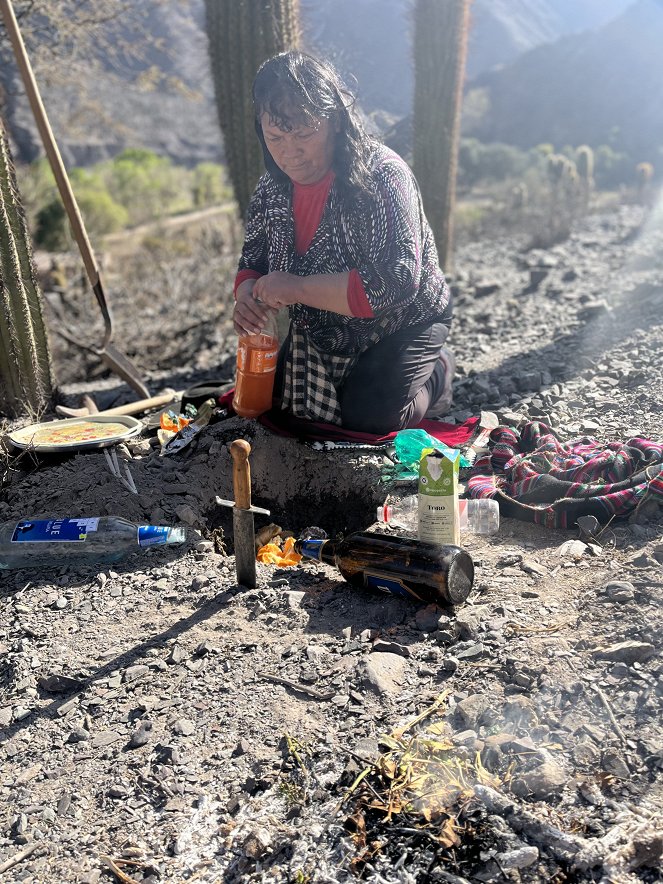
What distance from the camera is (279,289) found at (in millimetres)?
3012

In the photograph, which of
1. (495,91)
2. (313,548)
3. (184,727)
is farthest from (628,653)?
(495,91)

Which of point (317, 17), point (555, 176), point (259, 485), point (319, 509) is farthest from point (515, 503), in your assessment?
point (555, 176)

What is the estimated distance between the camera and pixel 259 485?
11.1ft

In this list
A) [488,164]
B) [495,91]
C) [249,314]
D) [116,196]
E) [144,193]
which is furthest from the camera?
[495,91]

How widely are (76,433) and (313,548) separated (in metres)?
1.41

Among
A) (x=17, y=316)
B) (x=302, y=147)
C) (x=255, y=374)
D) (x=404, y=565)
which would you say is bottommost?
(x=404, y=565)

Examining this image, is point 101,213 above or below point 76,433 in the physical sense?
below

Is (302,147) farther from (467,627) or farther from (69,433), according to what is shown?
(467,627)

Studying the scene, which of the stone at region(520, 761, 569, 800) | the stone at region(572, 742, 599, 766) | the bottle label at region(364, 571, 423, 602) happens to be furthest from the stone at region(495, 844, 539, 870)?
the bottle label at region(364, 571, 423, 602)

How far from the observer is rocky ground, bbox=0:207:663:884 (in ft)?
5.49

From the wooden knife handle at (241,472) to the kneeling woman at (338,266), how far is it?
88 centimetres

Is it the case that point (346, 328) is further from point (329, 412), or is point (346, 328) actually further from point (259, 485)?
point (259, 485)

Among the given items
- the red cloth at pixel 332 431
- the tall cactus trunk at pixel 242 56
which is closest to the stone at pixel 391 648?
the red cloth at pixel 332 431

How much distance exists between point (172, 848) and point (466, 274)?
591 centimetres
